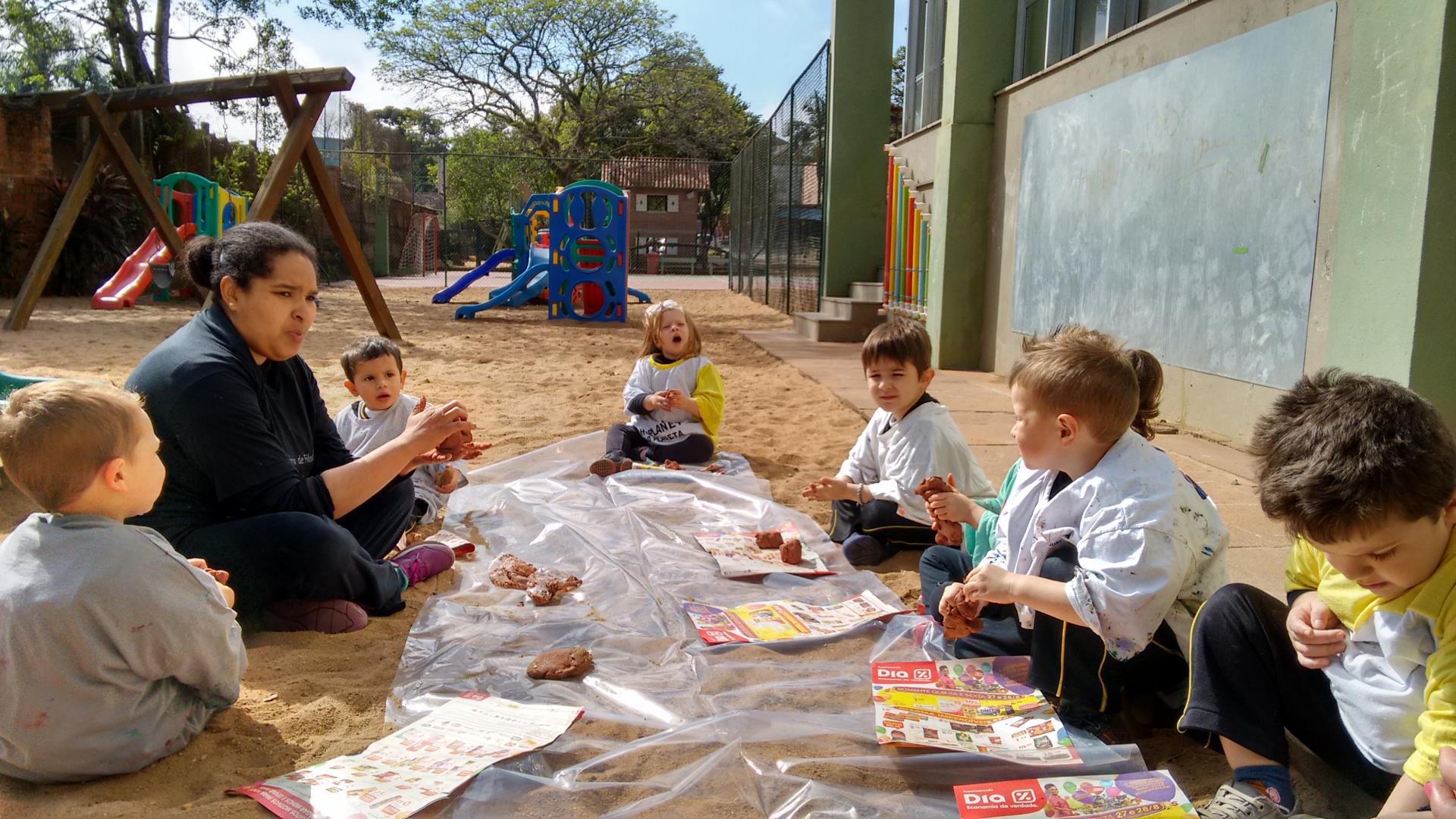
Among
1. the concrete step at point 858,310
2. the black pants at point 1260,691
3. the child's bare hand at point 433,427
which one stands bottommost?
the black pants at point 1260,691

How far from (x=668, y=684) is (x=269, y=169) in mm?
9223

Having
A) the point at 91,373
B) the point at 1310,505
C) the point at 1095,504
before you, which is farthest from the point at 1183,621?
the point at 91,373

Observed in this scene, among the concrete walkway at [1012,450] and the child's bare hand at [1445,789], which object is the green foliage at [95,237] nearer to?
the concrete walkway at [1012,450]

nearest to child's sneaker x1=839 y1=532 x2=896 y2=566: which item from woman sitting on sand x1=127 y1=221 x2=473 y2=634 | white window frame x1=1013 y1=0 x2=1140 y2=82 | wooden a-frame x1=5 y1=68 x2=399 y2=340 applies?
woman sitting on sand x1=127 y1=221 x2=473 y2=634

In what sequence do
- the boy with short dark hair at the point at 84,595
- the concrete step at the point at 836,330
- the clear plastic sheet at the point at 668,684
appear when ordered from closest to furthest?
the boy with short dark hair at the point at 84,595 → the clear plastic sheet at the point at 668,684 → the concrete step at the point at 836,330

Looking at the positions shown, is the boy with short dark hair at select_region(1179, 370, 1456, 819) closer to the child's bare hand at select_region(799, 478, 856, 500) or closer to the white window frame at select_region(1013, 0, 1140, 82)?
the child's bare hand at select_region(799, 478, 856, 500)

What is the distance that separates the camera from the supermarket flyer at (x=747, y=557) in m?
3.60

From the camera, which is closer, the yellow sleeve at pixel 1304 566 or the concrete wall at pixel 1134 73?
the yellow sleeve at pixel 1304 566

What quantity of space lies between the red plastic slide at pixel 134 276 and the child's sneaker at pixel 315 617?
11.1m

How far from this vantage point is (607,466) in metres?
5.01

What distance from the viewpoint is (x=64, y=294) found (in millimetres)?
14789

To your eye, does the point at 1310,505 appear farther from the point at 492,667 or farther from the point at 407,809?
the point at 492,667

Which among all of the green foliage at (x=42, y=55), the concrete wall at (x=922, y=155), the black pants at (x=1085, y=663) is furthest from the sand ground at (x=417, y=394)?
the green foliage at (x=42, y=55)

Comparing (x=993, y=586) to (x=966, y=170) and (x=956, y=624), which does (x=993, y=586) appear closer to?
(x=956, y=624)
